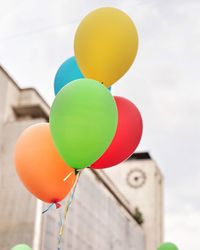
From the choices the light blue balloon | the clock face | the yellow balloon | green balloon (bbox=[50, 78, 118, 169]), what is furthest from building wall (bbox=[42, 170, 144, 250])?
green balloon (bbox=[50, 78, 118, 169])

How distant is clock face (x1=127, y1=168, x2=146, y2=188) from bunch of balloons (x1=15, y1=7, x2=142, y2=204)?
4085 cm

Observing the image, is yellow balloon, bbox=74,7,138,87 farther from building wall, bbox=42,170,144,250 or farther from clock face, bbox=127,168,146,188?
clock face, bbox=127,168,146,188

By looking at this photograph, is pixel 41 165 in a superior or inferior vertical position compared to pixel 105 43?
inferior

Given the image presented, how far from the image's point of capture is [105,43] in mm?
4582

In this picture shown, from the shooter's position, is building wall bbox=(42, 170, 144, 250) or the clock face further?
the clock face

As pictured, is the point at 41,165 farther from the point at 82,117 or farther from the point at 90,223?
the point at 90,223

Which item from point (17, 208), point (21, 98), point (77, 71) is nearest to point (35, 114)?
point (21, 98)

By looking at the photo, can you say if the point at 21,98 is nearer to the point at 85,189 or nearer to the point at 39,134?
the point at 85,189

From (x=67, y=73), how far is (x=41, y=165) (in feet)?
3.13

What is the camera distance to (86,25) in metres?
4.61

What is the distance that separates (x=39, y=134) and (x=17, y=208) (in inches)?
646

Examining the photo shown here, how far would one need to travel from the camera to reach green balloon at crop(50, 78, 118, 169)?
4.20m

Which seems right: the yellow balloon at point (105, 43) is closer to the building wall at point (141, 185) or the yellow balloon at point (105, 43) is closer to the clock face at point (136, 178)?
the building wall at point (141, 185)

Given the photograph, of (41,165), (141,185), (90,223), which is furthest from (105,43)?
(141,185)
